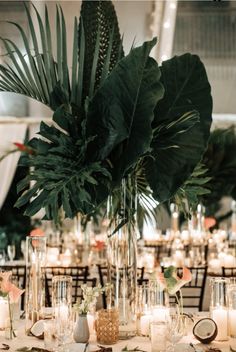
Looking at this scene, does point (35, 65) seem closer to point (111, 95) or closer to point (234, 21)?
point (111, 95)

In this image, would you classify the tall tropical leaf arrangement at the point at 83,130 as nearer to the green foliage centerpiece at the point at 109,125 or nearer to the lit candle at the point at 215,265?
the green foliage centerpiece at the point at 109,125

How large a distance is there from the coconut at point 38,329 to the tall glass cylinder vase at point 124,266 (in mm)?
344

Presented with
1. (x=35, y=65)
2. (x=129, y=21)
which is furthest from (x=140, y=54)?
(x=129, y=21)

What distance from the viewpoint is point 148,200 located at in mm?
3301

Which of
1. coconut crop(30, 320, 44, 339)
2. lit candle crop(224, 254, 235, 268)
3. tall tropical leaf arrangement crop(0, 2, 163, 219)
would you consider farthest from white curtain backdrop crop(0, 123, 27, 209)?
coconut crop(30, 320, 44, 339)

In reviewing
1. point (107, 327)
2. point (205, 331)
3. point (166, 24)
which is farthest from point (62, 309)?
point (166, 24)

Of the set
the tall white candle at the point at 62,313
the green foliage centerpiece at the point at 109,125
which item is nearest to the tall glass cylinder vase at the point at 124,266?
the green foliage centerpiece at the point at 109,125

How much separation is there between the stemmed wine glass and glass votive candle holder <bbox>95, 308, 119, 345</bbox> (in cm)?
26

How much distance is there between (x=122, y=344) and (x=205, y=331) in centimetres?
38

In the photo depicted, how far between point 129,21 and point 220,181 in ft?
14.5

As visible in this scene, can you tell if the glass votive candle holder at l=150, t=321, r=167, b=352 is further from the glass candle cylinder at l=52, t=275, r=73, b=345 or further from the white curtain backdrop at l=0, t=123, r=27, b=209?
the white curtain backdrop at l=0, t=123, r=27, b=209

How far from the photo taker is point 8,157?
855 centimetres

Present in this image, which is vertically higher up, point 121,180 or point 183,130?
point 183,130

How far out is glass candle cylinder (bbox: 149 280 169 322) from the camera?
9.03 feet
